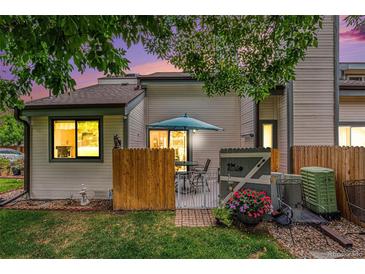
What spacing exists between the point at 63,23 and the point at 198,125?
526 cm

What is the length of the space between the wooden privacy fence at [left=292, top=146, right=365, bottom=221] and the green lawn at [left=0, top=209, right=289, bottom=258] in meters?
2.23

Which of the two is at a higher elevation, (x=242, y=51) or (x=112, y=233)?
(x=242, y=51)

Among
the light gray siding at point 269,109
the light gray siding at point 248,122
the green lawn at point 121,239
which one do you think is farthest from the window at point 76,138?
the light gray siding at point 269,109

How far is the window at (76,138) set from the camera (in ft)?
22.0

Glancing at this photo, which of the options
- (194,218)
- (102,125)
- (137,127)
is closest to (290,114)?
(194,218)

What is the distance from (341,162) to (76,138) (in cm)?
667

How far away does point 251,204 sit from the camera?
4.30 metres

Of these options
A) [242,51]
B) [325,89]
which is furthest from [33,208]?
[325,89]

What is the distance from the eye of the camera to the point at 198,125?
730 centimetres

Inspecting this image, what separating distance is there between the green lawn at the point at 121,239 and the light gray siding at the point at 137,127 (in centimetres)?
295

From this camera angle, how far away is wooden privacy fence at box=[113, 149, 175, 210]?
5.54 meters

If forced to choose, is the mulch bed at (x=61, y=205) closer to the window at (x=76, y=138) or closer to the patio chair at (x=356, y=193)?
the window at (x=76, y=138)

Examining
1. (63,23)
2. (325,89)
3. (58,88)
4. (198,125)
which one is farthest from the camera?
(198,125)
